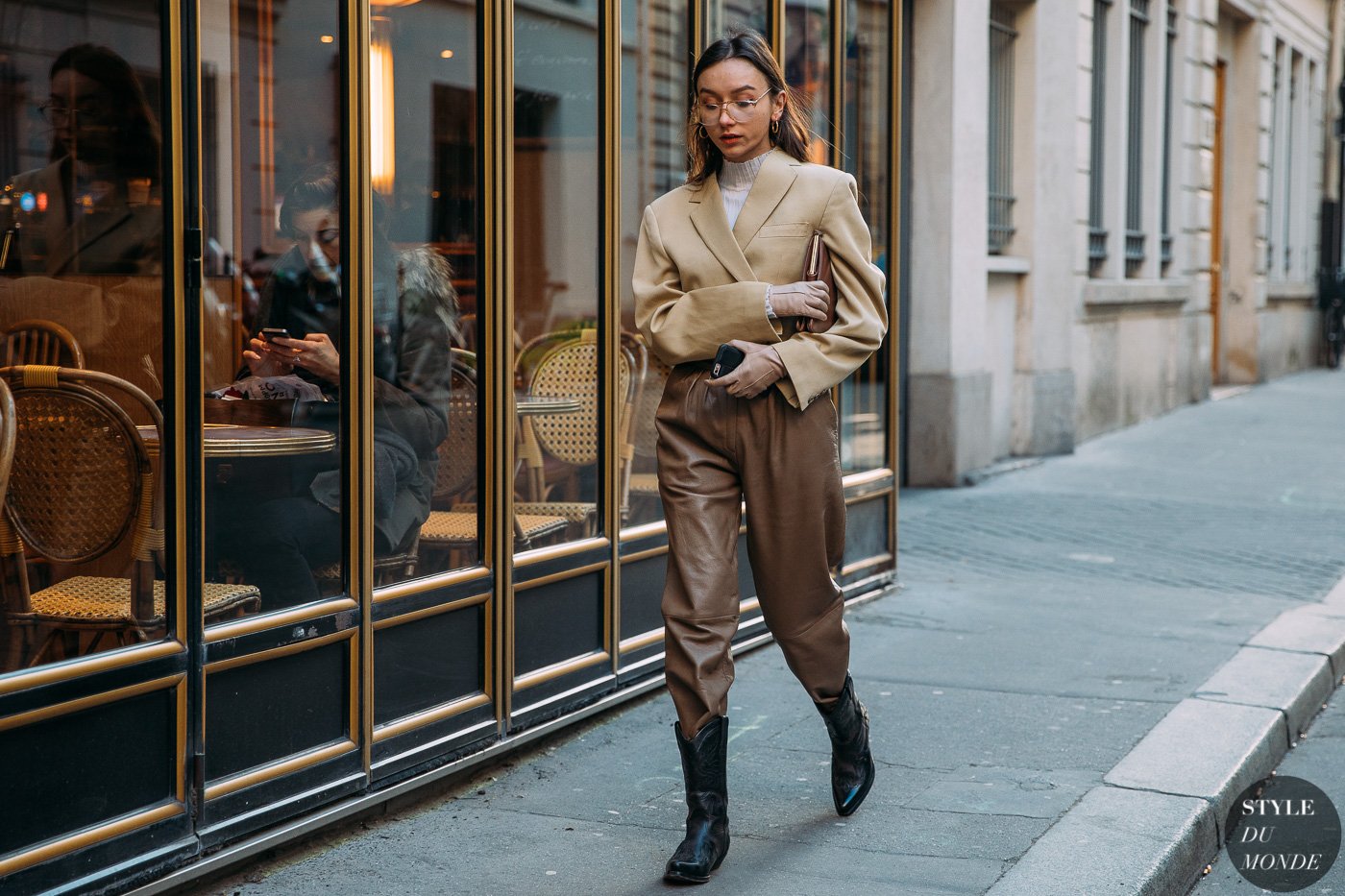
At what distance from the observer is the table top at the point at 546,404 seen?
507cm

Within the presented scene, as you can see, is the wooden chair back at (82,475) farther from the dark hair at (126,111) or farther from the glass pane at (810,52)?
the glass pane at (810,52)

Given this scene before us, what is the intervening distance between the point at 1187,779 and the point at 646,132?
293 centimetres

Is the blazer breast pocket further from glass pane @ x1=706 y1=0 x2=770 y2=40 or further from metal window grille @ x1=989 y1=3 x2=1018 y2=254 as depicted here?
metal window grille @ x1=989 y1=3 x2=1018 y2=254

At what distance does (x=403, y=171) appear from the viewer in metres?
4.64

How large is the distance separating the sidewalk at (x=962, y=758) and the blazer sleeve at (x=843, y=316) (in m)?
1.14

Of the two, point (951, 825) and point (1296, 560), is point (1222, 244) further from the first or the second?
point (951, 825)

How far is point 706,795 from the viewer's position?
3.82 meters

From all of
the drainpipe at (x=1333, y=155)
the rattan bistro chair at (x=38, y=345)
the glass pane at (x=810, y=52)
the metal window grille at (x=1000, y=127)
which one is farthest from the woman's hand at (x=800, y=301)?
the drainpipe at (x=1333, y=155)

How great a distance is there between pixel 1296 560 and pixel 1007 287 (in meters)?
4.84

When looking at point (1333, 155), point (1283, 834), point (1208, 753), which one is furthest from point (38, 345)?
point (1333, 155)

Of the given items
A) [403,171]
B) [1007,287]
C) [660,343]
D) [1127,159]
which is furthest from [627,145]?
[1127,159]

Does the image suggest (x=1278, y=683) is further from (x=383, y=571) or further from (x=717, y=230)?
(x=383, y=571)

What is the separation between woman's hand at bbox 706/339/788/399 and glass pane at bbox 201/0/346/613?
3.45 feet

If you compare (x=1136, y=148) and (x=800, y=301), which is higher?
(x=1136, y=148)
